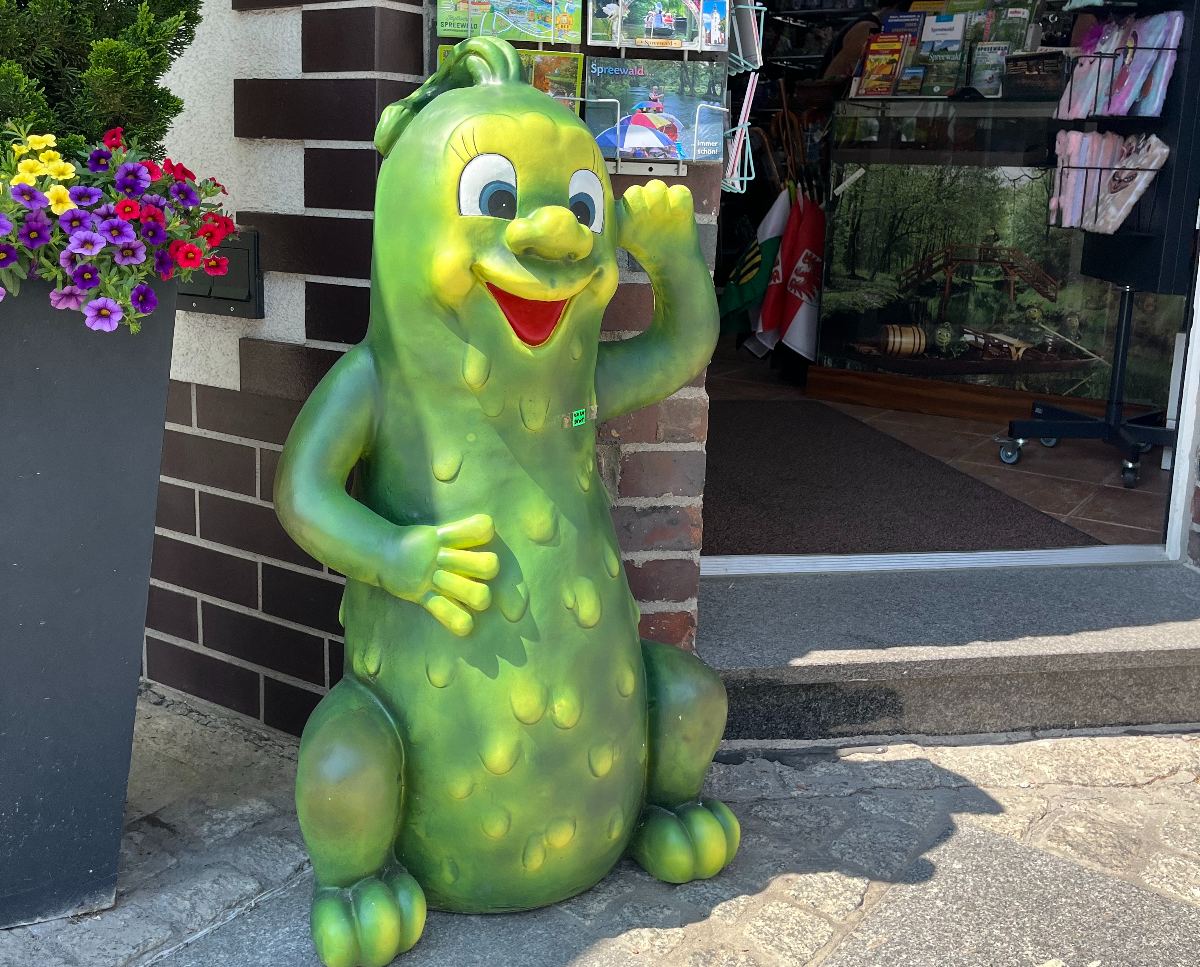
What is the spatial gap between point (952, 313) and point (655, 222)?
4008 millimetres

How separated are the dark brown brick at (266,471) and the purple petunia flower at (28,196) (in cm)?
91

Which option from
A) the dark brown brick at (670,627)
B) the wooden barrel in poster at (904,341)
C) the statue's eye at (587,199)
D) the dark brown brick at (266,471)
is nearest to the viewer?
the statue's eye at (587,199)

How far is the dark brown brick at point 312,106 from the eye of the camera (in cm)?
240

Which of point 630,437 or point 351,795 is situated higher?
point 630,437

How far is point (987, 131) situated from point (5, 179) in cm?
475

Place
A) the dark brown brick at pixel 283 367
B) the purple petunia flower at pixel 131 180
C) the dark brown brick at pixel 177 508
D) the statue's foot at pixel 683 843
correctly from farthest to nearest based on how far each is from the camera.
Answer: the dark brown brick at pixel 177 508
the dark brown brick at pixel 283 367
the statue's foot at pixel 683 843
the purple petunia flower at pixel 131 180

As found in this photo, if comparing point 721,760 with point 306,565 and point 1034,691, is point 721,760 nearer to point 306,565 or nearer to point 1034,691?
point 1034,691

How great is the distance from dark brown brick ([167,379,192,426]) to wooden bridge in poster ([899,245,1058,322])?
396 centimetres

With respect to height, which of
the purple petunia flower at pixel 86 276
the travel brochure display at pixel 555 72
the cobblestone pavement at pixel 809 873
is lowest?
the cobblestone pavement at pixel 809 873

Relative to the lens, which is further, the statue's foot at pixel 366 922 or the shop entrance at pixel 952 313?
the shop entrance at pixel 952 313

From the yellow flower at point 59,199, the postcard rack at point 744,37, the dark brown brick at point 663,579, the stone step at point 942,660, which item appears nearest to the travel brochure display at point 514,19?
the postcard rack at point 744,37

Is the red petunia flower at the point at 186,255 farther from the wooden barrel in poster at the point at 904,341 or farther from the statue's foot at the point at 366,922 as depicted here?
the wooden barrel in poster at the point at 904,341

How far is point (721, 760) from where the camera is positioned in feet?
9.21

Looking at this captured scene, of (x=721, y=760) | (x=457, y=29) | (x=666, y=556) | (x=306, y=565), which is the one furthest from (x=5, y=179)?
(x=721, y=760)
